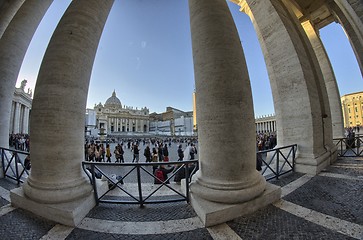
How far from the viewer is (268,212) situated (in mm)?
3084

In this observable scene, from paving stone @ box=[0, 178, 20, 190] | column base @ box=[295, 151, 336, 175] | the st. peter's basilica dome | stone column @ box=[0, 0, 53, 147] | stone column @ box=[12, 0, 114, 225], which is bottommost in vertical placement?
paving stone @ box=[0, 178, 20, 190]

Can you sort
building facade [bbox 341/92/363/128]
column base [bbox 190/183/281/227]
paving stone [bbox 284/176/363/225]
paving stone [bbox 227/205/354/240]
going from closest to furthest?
paving stone [bbox 227/205/354/240] → column base [bbox 190/183/281/227] → paving stone [bbox 284/176/363/225] → building facade [bbox 341/92/363/128]

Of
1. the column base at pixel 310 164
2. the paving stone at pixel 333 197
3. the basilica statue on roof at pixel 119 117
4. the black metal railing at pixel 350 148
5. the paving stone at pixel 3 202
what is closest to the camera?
the paving stone at pixel 333 197

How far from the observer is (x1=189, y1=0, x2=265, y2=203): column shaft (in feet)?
10.4

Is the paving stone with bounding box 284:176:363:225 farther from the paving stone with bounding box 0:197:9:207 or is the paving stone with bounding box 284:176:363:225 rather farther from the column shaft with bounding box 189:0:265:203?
the paving stone with bounding box 0:197:9:207

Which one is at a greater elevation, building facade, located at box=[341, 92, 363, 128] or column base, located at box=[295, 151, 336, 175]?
building facade, located at box=[341, 92, 363, 128]

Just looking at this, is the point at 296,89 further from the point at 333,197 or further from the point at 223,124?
the point at 223,124

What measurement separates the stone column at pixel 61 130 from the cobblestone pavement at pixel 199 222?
29 cm

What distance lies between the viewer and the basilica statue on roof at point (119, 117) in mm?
95688

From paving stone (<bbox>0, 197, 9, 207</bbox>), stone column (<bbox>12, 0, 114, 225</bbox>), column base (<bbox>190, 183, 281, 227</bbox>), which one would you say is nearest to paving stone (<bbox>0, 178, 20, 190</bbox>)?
paving stone (<bbox>0, 197, 9, 207</bbox>)

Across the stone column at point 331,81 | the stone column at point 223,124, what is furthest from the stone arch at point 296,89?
the stone column at point 331,81

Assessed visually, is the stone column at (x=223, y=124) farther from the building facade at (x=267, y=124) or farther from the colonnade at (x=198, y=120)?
the building facade at (x=267, y=124)

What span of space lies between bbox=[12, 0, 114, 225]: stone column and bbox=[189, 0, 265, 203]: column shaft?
8.35 feet

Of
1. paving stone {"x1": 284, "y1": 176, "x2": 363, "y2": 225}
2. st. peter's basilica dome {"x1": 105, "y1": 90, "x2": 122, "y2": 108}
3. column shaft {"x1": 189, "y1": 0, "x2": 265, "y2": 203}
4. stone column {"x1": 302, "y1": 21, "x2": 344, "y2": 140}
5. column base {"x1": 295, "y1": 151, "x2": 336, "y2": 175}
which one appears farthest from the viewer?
st. peter's basilica dome {"x1": 105, "y1": 90, "x2": 122, "y2": 108}
